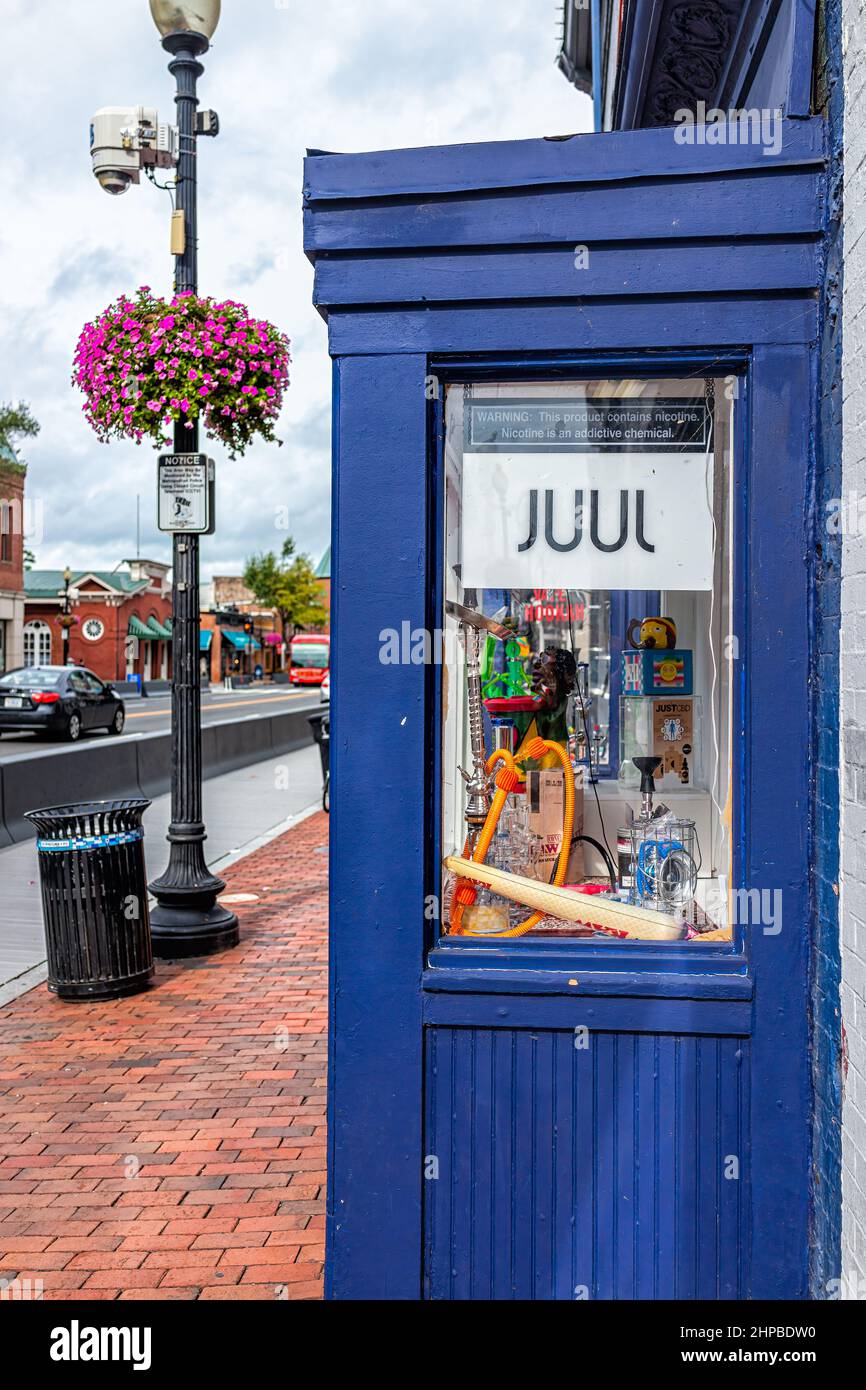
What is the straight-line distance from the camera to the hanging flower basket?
6.61 meters

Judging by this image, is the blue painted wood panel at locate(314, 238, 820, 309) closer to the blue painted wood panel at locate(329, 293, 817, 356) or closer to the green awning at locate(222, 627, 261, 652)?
the blue painted wood panel at locate(329, 293, 817, 356)

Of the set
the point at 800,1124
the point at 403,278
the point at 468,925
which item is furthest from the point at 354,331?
the point at 800,1124

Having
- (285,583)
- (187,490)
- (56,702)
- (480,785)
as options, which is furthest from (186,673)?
(285,583)

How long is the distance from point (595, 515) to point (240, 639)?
8769 centimetres

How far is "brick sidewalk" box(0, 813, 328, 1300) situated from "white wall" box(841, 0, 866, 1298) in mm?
1723

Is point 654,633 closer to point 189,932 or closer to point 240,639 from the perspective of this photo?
→ point 189,932

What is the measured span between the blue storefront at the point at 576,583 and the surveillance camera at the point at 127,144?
5.21 metres

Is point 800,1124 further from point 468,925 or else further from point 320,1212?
point 320,1212

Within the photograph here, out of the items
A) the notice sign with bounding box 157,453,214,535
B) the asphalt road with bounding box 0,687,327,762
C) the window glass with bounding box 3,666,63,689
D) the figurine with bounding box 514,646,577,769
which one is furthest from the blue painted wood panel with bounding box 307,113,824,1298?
the window glass with bounding box 3,666,63,689

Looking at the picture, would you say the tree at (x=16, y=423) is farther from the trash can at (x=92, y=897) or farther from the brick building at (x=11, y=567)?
the trash can at (x=92, y=897)

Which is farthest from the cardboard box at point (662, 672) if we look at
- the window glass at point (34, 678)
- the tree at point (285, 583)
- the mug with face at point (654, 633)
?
the tree at point (285, 583)

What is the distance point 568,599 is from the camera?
326cm
